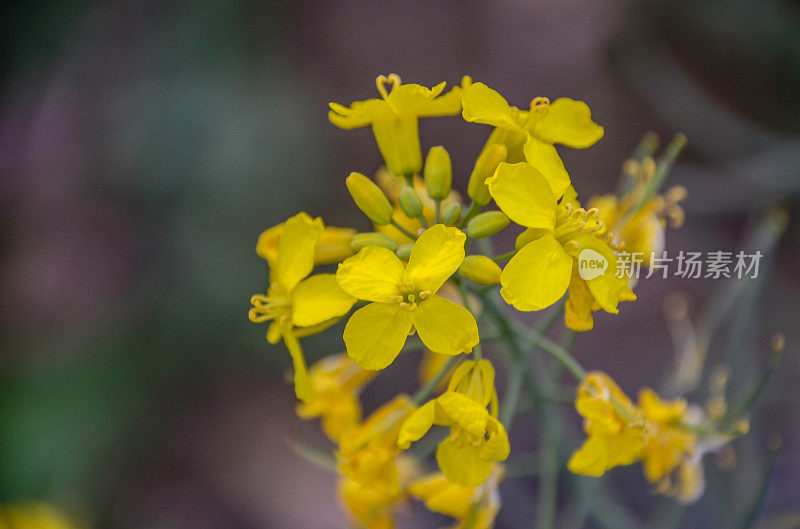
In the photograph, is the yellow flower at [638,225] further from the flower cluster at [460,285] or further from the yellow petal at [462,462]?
the yellow petal at [462,462]

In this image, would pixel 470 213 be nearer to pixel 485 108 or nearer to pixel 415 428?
pixel 485 108

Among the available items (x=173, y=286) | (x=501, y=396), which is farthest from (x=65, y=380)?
(x=501, y=396)

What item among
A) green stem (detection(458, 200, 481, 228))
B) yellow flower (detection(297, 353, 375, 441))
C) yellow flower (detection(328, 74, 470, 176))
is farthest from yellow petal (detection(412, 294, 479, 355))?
yellow flower (detection(297, 353, 375, 441))

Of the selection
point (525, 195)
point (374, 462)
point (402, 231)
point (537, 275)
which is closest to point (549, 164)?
point (525, 195)

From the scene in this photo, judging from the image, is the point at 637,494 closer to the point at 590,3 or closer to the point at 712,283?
the point at 712,283

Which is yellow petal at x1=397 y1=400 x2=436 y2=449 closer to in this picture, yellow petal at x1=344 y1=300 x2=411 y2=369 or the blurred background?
yellow petal at x1=344 y1=300 x2=411 y2=369

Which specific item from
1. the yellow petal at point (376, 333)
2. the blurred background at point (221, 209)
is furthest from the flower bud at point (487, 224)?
the blurred background at point (221, 209)

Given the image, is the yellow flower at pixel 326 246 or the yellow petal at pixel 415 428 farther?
the yellow flower at pixel 326 246
